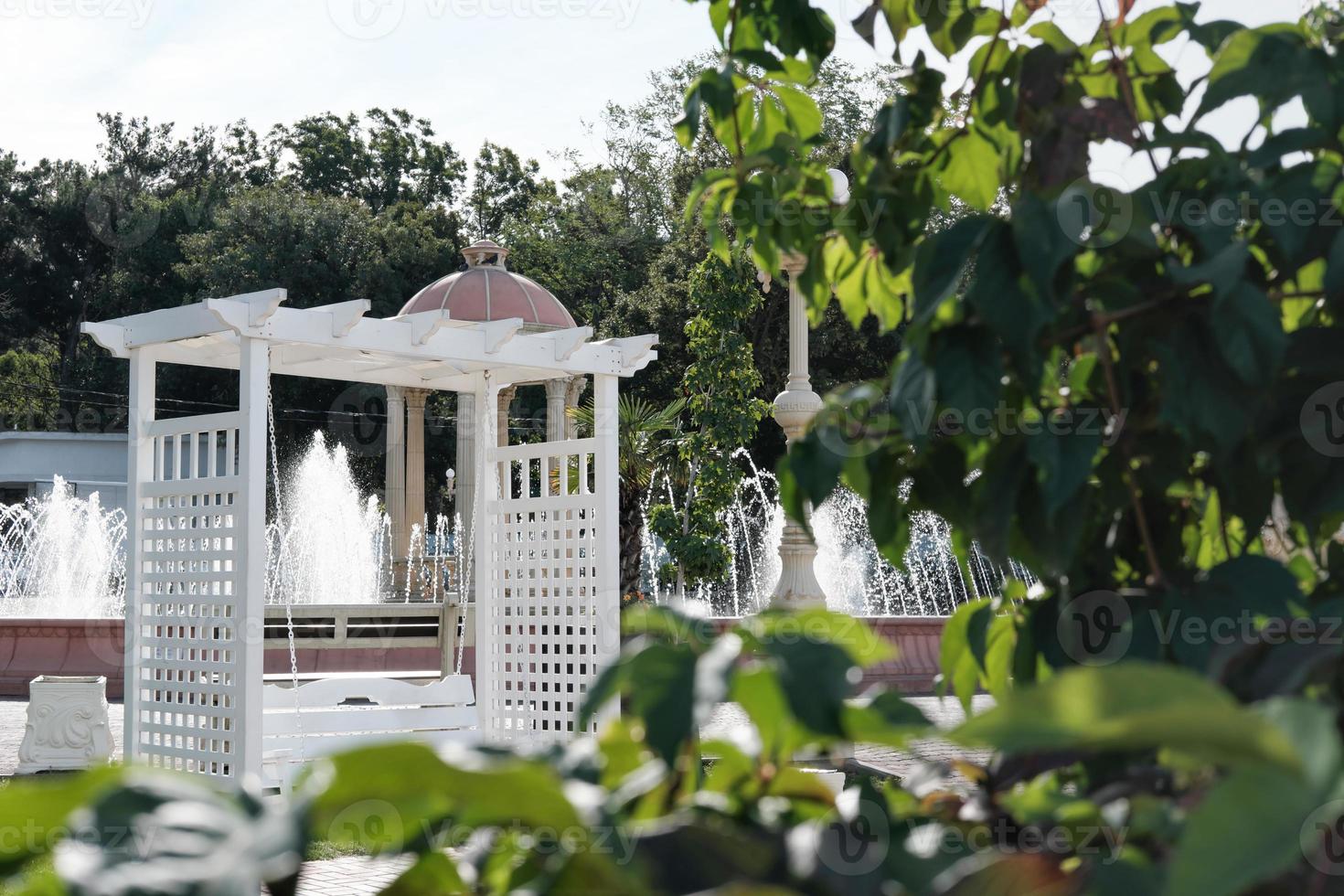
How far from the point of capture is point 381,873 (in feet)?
19.3

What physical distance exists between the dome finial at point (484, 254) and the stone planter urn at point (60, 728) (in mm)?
9193

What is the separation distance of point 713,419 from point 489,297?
3.86 metres

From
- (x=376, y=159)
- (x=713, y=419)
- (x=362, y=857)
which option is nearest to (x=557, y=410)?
(x=713, y=419)

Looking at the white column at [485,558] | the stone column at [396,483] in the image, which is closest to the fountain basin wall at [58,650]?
the white column at [485,558]

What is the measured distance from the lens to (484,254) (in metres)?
16.9

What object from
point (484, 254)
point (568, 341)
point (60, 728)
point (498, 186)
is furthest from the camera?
point (498, 186)

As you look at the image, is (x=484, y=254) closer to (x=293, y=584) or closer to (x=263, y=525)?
(x=293, y=584)

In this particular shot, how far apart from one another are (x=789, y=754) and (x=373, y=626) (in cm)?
1434

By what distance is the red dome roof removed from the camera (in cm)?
1603

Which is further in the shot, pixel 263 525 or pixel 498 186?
pixel 498 186

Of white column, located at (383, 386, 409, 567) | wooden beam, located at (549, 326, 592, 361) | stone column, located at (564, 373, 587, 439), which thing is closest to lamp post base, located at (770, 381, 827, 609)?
wooden beam, located at (549, 326, 592, 361)

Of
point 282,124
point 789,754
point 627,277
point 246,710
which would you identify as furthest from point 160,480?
point 282,124

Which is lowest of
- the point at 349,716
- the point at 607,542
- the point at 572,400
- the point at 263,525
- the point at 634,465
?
the point at 349,716

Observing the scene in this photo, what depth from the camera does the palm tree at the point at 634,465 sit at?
18.0 metres
